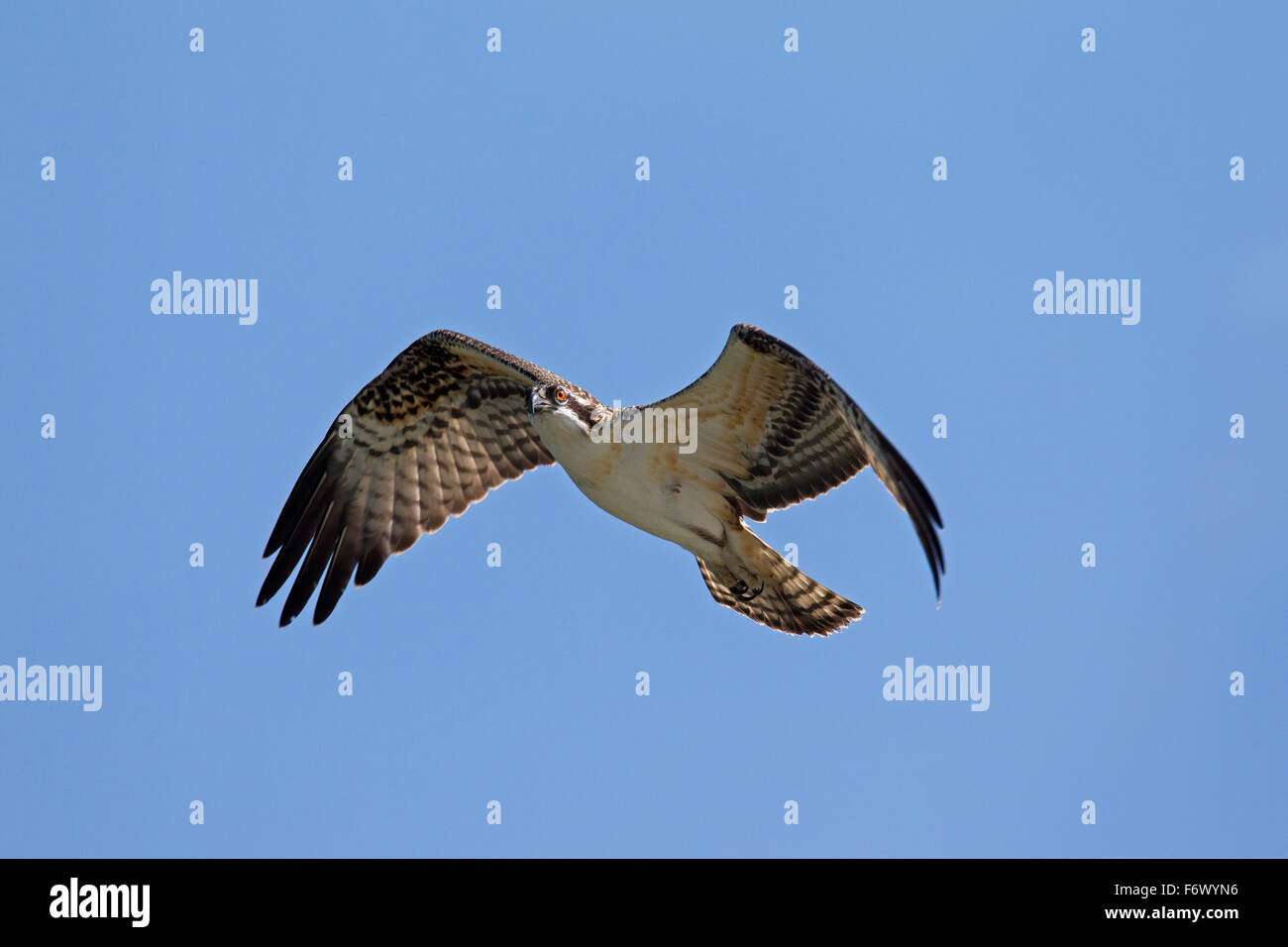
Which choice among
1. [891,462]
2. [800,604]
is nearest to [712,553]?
[800,604]

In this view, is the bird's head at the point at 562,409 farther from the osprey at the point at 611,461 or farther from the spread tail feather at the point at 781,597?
the spread tail feather at the point at 781,597

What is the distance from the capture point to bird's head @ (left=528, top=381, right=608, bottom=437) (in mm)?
10078

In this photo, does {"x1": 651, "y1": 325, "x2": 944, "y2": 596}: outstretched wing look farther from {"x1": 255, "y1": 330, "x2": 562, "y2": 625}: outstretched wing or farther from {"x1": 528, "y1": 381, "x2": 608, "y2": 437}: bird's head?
{"x1": 255, "y1": 330, "x2": 562, "y2": 625}: outstretched wing

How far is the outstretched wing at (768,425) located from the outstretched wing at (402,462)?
220 centimetres

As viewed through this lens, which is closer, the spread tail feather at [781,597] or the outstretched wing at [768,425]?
the outstretched wing at [768,425]

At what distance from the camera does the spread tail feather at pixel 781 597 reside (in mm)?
11023

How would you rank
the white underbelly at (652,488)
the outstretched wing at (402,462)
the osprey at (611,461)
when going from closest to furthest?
the osprey at (611,461) → the white underbelly at (652,488) → the outstretched wing at (402,462)

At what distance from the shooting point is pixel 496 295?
12.1 m

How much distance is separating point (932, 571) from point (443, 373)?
18.3 feet

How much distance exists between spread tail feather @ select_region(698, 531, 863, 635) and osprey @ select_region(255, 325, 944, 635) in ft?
0.04

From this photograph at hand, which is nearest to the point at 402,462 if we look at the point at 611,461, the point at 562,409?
the point at 562,409

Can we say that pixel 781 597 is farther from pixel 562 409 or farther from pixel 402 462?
pixel 402 462

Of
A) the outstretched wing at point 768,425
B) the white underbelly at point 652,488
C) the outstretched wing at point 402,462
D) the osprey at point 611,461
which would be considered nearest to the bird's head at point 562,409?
the osprey at point 611,461

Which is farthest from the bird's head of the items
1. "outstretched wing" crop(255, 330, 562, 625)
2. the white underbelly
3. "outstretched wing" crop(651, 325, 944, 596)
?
"outstretched wing" crop(255, 330, 562, 625)
